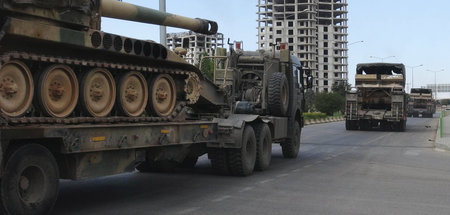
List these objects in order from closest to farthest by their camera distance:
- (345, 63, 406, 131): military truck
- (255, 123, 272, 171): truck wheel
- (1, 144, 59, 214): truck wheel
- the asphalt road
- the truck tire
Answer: (1, 144, 59, 214): truck wheel, the asphalt road, (255, 123, 272, 171): truck wheel, the truck tire, (345, 63, 406, 131): military truck

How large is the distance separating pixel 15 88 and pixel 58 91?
743 mm

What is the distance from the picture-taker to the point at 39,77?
282 inches

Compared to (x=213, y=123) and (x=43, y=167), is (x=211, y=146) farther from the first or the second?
(x=43, y=167)

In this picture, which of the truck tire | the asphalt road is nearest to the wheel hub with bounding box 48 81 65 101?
the asphalt road

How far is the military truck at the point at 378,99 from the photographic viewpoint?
3250cm

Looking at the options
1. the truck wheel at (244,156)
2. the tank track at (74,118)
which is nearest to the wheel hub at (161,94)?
the tank track at (74,118)

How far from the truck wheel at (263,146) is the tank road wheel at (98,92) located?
528 centimetres

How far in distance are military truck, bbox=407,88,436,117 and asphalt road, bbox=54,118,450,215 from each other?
182 feet

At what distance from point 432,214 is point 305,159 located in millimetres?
8461

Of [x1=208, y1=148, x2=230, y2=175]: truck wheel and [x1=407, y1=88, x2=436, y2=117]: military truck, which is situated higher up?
[x1=407, y1=88, x2=436, y2=117]: military truck

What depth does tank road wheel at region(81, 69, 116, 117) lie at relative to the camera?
308 inches

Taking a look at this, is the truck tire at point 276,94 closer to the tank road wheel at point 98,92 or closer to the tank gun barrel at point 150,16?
the tank gun barrel at point 150,16

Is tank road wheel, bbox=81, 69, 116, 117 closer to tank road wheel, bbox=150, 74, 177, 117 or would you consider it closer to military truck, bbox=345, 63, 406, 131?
tank road wheel, bbox=150, 74, 177, 117

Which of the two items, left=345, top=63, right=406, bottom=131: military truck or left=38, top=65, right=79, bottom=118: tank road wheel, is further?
left=345, top=63, right=406, bottom=131: military truck
